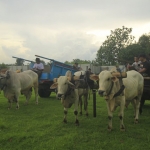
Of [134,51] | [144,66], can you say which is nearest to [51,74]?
[144,66]

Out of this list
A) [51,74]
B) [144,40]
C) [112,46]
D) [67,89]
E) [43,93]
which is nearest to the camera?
[67,89]

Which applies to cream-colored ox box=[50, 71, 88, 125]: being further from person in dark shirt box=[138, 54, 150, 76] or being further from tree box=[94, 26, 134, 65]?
tree box=[94, 26, 134, 65]

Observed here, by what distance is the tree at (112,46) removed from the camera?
51531 mm

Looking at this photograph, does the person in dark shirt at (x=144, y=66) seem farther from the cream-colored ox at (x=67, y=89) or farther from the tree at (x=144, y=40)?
the tree at (x=144, y=40)

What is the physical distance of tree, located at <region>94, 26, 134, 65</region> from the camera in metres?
51.5

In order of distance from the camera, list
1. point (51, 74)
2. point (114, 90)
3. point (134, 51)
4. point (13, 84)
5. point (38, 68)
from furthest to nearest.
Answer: point (134, 51), point (38, 68), point (51, 74), point (13, 84), point (114, 90)

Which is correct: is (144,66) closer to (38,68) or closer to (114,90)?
(114,90)

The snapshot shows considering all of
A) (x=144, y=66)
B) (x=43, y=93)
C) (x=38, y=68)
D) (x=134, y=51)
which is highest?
(x=134, y=51)

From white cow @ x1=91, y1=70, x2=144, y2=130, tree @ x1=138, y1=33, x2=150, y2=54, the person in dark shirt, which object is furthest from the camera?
tree @ x1=138, y1=33, x2=150, y2=54

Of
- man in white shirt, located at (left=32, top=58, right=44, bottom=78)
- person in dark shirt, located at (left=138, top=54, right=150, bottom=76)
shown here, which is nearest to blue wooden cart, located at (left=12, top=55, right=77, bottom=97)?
man in white shirt, located at (left=32, top=58, right=44, bottom=78)

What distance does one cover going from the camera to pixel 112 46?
53.1 metres

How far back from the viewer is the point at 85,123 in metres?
Answer: 6.76

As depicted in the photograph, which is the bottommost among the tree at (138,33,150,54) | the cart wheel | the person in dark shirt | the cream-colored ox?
the cart wheel

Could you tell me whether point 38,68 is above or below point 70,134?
above
